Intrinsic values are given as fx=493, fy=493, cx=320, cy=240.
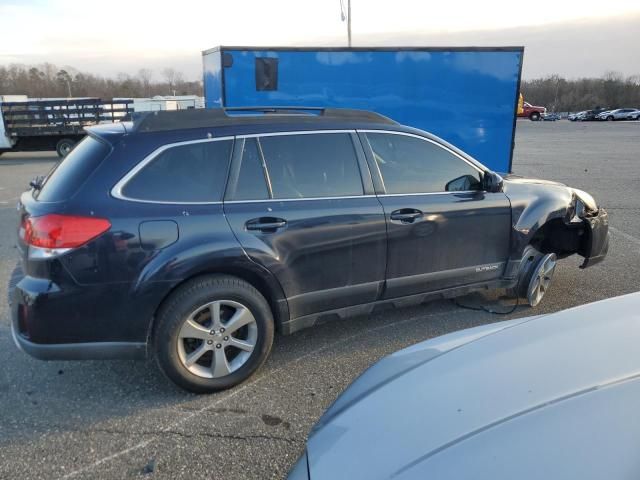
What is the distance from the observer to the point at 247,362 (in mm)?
3256

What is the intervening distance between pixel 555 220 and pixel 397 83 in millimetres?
4408

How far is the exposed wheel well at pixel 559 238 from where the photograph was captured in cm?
459

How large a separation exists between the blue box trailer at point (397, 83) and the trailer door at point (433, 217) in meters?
4.51

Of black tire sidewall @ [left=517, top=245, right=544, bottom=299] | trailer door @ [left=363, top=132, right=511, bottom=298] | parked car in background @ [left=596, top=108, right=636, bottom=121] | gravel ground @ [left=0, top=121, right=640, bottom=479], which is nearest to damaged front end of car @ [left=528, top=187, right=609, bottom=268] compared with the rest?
black tire sidewall @ [left=517, top=245, right=544, bottom=299]

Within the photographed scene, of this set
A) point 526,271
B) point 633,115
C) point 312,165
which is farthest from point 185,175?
point 633,115

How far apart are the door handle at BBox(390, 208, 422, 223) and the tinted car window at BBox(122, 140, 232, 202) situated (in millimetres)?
1271

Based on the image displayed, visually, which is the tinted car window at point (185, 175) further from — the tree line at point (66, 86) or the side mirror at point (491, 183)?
the tree line at point (66, 86)

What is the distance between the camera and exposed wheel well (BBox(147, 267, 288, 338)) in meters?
3.00

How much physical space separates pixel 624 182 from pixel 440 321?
34.1ft

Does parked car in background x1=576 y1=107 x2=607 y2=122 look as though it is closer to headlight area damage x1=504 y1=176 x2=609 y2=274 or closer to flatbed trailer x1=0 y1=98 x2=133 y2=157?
flatbed trailer x1=0 y1=98 x2=133 y2=157

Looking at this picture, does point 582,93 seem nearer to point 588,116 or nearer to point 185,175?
point 588,116

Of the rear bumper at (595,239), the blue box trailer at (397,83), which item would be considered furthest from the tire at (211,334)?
the blue box trailer at (397,83)

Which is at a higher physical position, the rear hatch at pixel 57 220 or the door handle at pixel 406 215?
→ the rear hatch at pixel 57 220

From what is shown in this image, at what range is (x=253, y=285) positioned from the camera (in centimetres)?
330
